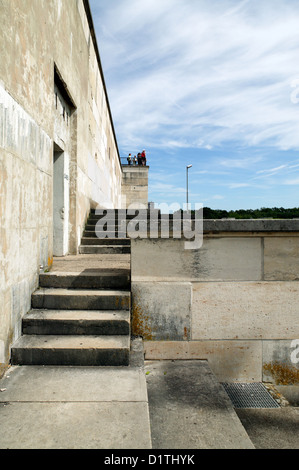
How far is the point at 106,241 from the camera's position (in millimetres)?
6777

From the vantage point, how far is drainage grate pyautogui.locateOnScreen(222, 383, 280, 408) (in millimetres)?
3125

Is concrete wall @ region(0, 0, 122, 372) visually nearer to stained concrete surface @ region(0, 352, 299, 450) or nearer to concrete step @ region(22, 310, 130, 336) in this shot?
concrete step @ region(22, 310, 130, 336)

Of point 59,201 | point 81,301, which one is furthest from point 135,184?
point 81,301

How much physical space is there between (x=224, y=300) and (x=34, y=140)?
308 cm

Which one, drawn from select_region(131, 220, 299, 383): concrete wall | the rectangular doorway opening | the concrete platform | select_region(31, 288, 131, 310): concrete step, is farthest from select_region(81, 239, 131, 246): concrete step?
the concrete platform

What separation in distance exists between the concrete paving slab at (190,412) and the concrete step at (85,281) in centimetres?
114

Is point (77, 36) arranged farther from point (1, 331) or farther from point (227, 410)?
point (227, 410)

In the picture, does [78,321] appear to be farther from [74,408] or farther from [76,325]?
[74,408]

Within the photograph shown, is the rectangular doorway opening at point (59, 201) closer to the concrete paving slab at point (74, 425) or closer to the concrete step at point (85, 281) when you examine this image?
the concrete step at point (85, 281)

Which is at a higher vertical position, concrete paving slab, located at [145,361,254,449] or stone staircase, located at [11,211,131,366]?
stone staircase, located at [11,211,131,366]

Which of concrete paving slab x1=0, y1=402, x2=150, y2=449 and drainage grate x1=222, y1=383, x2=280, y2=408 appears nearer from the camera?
concrete paving slab x1=0, y1=402, x2=150, y2=449

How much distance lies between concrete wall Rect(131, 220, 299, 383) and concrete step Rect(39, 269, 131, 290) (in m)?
0.46

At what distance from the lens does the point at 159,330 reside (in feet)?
11.6
